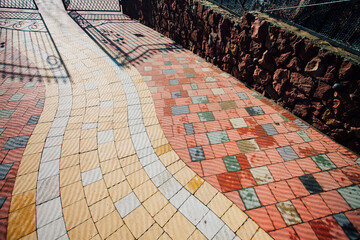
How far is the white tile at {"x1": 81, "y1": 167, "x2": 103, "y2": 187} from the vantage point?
9.27 ft

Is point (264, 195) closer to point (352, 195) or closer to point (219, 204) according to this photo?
point (219, 204)

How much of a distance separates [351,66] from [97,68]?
22.2 feet

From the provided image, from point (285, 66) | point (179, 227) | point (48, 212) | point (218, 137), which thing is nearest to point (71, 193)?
point (48, 212)

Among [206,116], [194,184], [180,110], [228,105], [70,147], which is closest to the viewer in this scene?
[194,184]

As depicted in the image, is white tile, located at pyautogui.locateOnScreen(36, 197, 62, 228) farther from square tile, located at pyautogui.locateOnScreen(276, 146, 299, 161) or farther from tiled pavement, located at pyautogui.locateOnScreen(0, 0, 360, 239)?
square tile, located at pyautogui.locateOnScreen(276, 146, 299, 161)

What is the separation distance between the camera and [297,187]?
287cm

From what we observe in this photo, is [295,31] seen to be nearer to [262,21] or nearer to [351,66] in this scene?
[262,21]

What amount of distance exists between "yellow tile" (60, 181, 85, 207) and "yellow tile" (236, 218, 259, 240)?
257cm

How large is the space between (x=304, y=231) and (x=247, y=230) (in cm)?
86

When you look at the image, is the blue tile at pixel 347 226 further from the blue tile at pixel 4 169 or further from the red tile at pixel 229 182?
the blue tile at pixel 4 169

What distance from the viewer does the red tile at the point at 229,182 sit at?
2.84 m

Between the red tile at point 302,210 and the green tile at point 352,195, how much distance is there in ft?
2.69

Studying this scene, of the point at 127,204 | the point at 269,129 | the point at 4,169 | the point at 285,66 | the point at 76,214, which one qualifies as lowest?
the point at 4,169

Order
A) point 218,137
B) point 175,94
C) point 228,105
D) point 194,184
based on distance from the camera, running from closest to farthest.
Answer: point 194,184 → point 218,137 → point 228,105 → point 175,94
